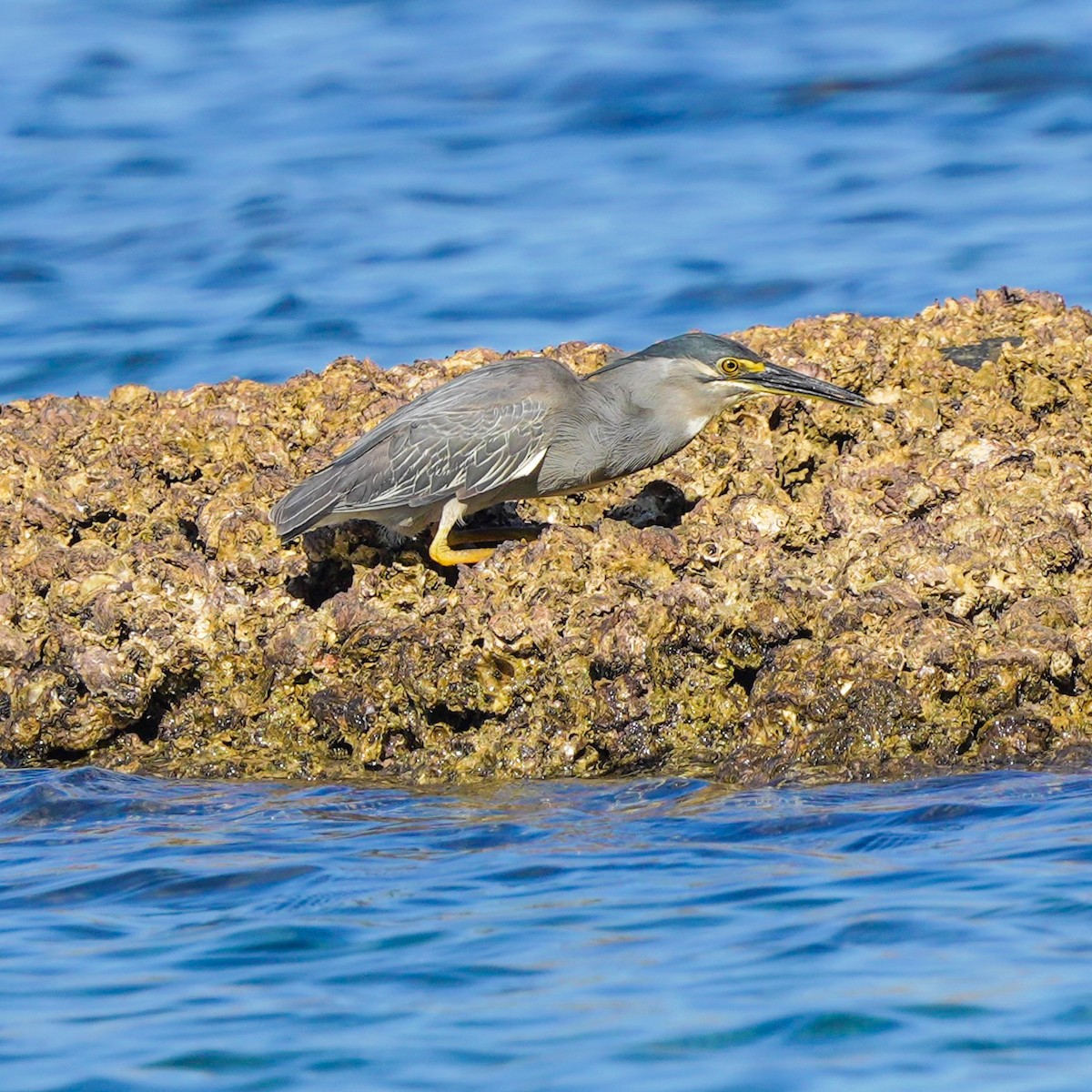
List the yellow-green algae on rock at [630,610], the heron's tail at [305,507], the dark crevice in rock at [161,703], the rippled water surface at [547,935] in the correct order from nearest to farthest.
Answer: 1. the rippled water surface at [547,935]
2. the yellow-green algae on rock at [630,610]
3. the dark crevice in rock at [161,703]
4. the heron's tail at [305,507]

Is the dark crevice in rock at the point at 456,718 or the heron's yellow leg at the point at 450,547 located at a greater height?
the heron's yellow leg at the point at 450,547

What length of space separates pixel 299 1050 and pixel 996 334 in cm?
478

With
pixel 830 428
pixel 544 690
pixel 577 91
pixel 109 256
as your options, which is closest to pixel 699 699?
pixel 544 690

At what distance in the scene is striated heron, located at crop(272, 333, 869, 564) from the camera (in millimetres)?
6992

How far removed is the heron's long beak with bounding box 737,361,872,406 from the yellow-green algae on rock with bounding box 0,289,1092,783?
0.52ft

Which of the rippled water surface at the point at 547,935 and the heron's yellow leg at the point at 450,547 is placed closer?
the rippled water surface at the point at 547,935

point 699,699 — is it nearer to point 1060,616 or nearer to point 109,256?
point 1060,616

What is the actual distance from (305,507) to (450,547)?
2.99ft

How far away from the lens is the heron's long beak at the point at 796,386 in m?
6.96

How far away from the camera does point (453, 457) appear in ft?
23.2

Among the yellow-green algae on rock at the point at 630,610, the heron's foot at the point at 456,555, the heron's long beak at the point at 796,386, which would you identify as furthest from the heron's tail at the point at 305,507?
the heron's long beak at the point at 796,386

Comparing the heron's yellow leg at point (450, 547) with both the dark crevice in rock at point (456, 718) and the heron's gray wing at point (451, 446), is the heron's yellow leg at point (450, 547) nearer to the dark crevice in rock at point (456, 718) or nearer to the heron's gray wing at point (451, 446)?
the heron's gray wing at point (451, 446)

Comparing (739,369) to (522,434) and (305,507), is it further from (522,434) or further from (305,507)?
(305,507)

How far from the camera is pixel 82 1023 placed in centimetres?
450
